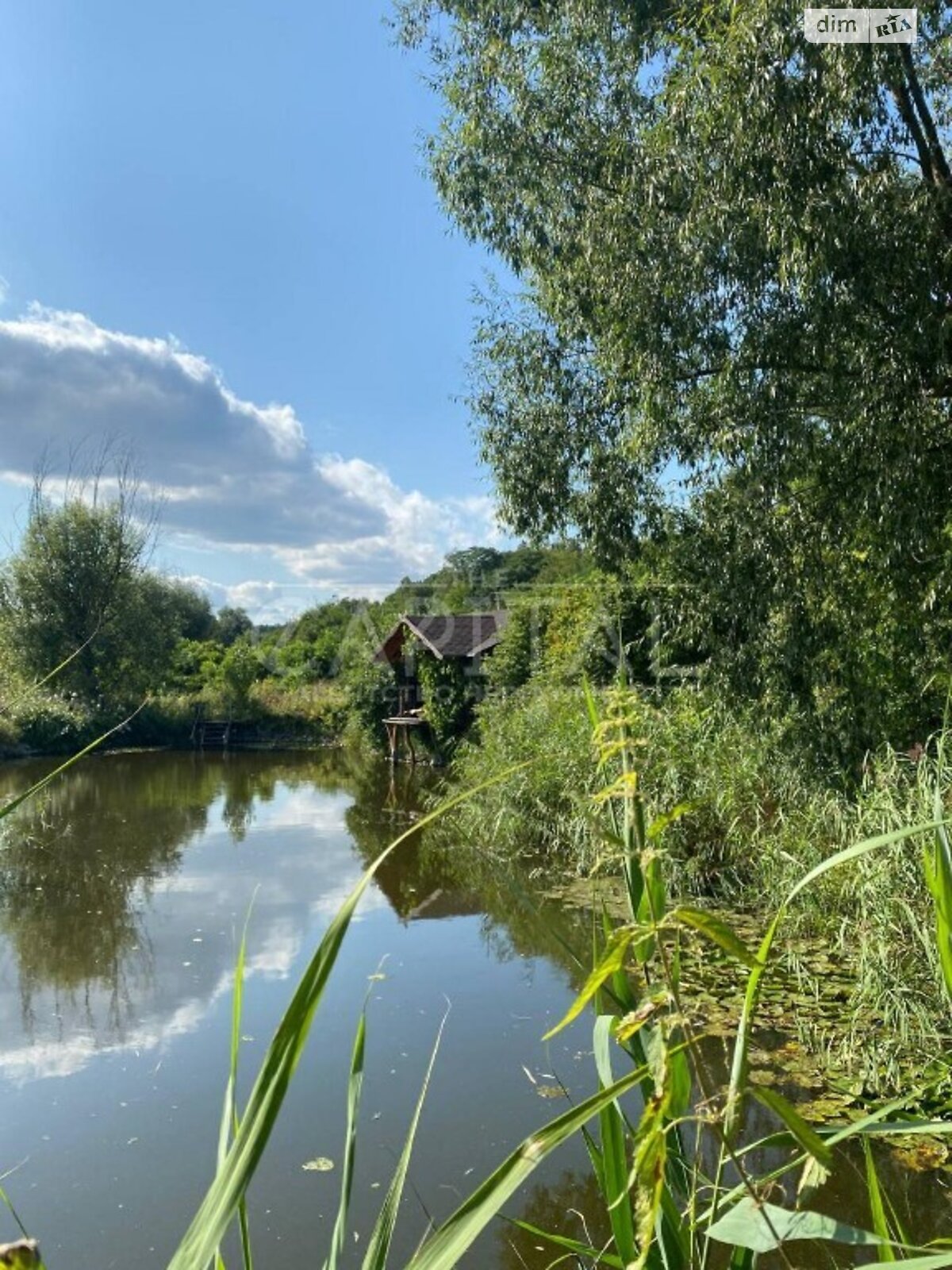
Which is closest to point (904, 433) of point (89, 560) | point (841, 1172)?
point (841, 1172)

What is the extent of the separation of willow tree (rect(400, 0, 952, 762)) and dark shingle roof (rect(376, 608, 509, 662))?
9.91 m

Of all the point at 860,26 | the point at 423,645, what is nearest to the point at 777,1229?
the point at 860,26

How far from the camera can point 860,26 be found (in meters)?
5.08

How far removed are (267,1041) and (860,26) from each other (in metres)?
6.38

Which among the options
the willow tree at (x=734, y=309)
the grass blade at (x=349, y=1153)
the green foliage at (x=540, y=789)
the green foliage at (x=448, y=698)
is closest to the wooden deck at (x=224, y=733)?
the green foliage at (x=448, y=698)

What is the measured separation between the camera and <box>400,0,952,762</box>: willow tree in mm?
5516

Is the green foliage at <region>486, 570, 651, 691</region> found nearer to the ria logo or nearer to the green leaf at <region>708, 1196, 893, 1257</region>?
the ria logo

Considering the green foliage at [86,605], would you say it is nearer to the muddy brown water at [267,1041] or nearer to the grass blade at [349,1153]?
the muddy brown water at [267,1041]

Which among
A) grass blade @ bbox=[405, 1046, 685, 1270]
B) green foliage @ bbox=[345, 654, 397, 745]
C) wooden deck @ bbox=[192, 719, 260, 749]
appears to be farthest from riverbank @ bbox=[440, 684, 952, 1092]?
wooden deck @ bbox=[192, 719, 260, 749]

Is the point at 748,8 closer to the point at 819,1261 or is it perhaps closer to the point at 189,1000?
the point at 819,1261

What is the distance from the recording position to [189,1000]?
5.85 metres

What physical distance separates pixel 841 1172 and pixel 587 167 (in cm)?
684

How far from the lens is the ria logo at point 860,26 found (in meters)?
5.05

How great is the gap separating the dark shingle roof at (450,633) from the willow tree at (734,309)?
9909mm
